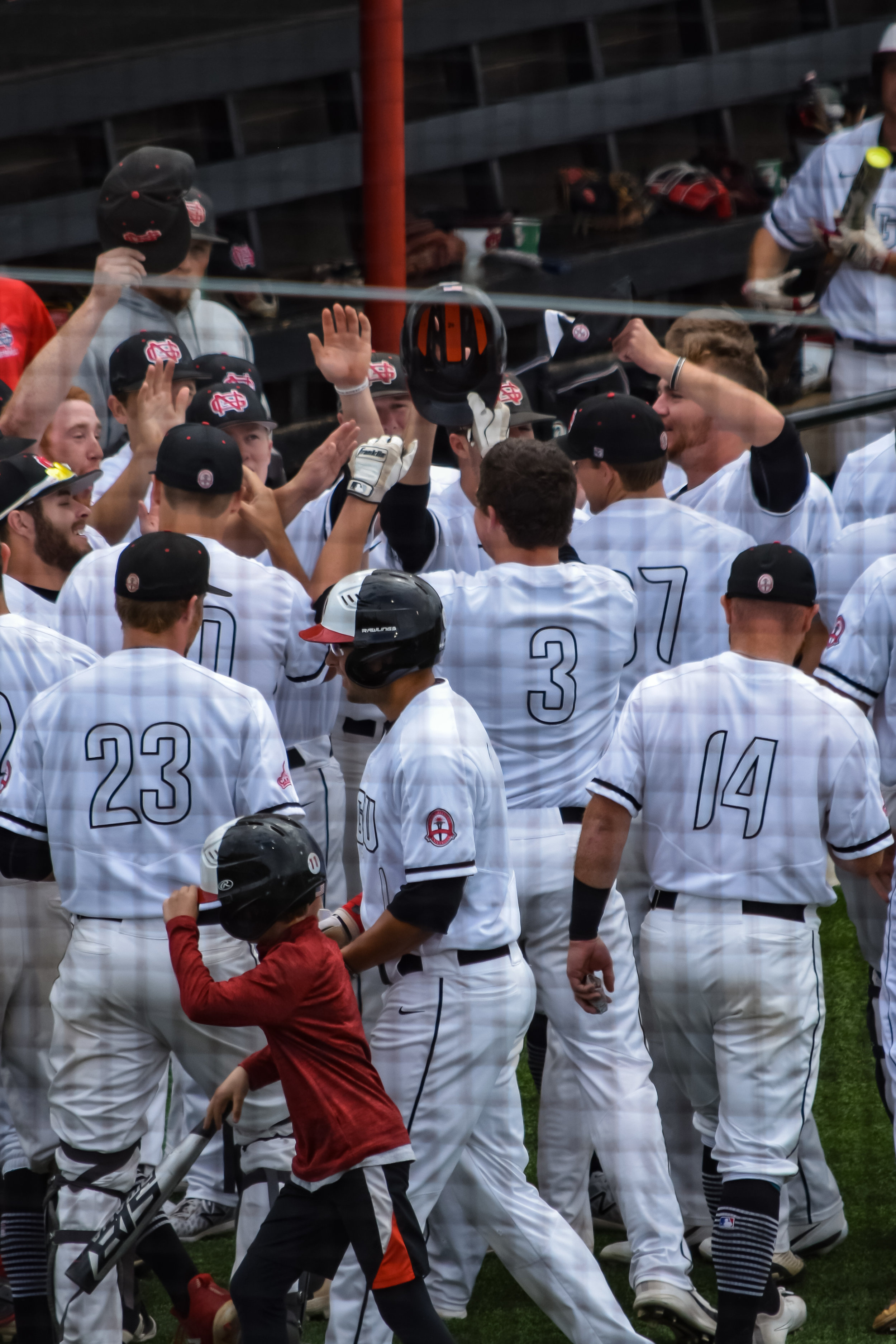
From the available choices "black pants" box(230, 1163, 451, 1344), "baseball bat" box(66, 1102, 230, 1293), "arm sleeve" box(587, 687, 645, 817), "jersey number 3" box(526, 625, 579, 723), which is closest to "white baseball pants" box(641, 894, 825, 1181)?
"arm sleeve" box(587, 687, 645, 817)

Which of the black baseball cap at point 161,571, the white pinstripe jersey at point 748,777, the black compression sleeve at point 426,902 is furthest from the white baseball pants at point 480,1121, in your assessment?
the black baseball cap at point 161,571

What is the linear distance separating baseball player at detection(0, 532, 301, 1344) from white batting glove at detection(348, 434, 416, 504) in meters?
0.69

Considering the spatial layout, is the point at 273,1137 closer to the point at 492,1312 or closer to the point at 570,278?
the point at 492,1312

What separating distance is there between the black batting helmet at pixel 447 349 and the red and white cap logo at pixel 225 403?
21.9 inches

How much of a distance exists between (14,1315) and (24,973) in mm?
690

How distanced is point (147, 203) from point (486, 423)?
42.0 inches

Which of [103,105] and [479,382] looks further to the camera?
[103,105]

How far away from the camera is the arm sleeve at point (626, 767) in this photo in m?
3.08

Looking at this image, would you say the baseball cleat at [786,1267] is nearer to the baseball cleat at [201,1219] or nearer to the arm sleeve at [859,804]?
the arm sleeve at [859,804]

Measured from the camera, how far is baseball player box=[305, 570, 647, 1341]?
2.82m

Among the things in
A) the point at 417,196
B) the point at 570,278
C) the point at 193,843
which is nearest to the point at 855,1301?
the point at 193,843

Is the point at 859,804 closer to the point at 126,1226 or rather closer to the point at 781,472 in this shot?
the point at 781,472

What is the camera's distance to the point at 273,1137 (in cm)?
303

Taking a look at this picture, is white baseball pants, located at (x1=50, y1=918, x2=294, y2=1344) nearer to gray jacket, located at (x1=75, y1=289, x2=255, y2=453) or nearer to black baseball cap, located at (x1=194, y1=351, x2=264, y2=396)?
black baseball cap, located at (x1=194, y1=351, x2=264, y2=396)
